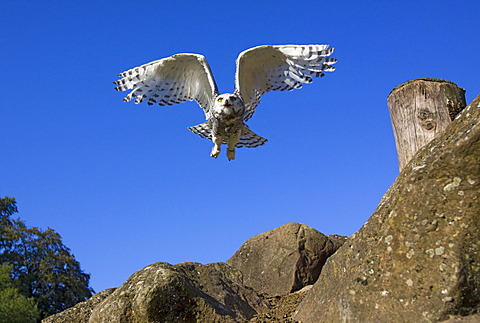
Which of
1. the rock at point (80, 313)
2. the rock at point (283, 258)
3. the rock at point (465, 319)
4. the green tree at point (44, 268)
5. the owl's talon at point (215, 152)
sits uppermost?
the green tree at point (44, 268)

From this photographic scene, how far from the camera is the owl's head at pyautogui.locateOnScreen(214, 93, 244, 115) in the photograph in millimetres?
10539

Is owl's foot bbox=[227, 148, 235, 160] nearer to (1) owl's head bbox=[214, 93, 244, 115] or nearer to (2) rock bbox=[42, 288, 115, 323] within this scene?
(1) owl's head bbox=[214, 93, 244, 115]

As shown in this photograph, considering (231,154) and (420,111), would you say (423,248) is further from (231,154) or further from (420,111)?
(231,154)

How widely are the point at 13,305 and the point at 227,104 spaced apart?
1788 cm

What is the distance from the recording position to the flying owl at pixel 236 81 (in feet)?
34.2

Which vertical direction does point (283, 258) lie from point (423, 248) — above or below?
above

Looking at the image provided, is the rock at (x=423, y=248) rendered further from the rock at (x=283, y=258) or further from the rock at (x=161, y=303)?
the rock at (x=283, y=258)

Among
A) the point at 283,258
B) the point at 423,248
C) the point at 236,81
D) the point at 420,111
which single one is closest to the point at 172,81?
the point at 236,81

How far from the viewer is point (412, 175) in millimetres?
5285

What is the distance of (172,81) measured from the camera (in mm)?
11352

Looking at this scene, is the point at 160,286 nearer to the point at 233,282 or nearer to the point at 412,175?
the point at 233,282

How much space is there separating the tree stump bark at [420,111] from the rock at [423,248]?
1463 mm

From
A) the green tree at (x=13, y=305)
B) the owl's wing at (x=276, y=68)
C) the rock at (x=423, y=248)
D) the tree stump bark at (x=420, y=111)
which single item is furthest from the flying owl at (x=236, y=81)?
the green tree at (x=13, y=305)

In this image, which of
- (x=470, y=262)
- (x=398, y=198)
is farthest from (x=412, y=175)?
(x=470, y=262)
